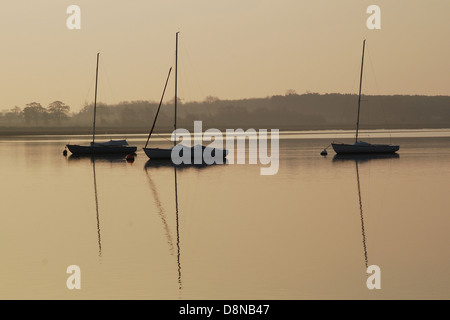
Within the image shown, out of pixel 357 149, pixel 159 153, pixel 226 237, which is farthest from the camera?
pixel 357 149

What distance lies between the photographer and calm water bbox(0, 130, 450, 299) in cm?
1842

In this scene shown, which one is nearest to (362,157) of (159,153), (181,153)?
(181,153)

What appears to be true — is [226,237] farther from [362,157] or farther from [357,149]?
[357,149]

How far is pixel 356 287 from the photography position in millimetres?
18078

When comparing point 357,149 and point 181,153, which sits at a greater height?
point 357,149

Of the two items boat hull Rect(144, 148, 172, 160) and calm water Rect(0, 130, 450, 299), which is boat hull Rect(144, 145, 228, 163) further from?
calm water Rect(0, 130, 450, 299)

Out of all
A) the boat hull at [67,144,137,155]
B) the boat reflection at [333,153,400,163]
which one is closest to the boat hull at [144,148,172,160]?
the boat hull at [67,144,137,155]

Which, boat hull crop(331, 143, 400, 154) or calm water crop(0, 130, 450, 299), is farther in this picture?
boat hull crop(331, 143, 400, 154)

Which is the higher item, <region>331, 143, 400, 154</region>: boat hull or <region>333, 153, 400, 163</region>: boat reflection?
<region>331, 143, 400, 154</region>: boat hull

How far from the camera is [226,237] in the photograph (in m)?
25.8

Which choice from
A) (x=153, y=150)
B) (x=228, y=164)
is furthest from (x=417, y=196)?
(x=153, y=150)

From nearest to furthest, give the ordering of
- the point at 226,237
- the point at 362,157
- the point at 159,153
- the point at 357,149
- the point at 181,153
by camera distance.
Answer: the point at 226,237, the point at 181,153, the point at 159,153, the point at 362,157, the point at 357,149
